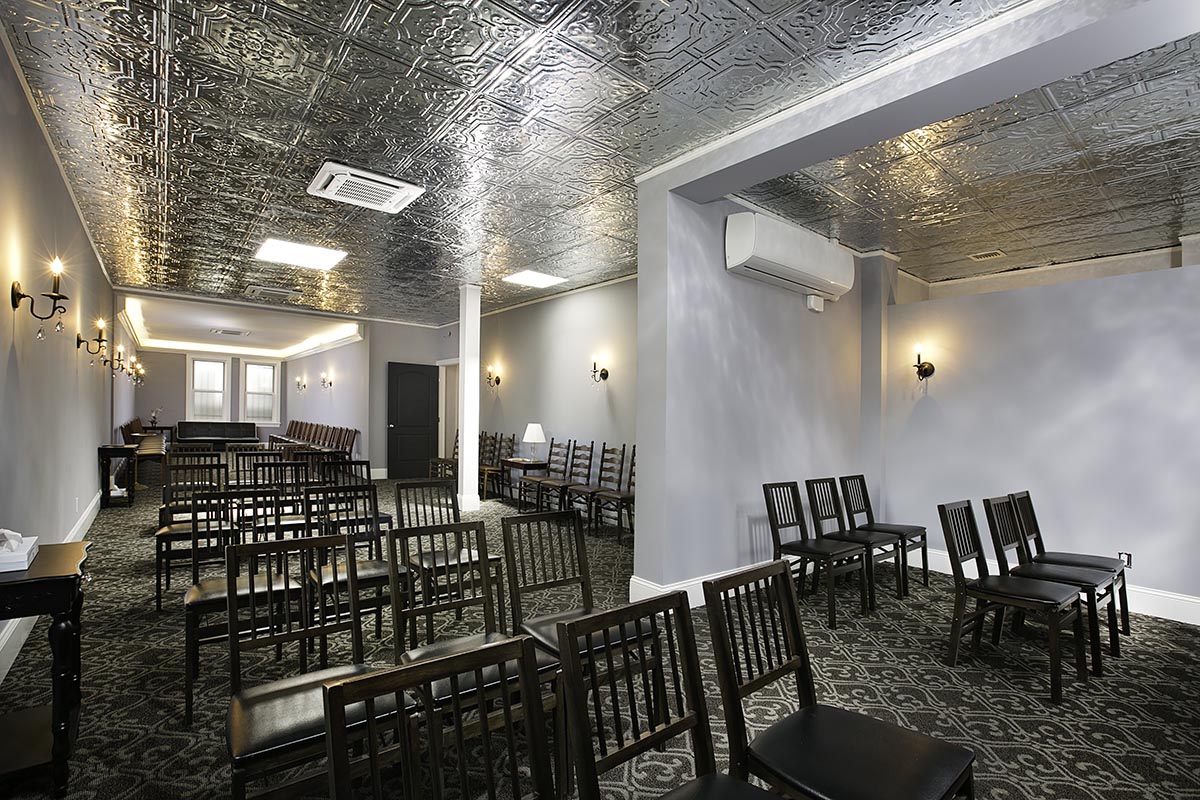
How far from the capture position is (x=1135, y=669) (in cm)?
318

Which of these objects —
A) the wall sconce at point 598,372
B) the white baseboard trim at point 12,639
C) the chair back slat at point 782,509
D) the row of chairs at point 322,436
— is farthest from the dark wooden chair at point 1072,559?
the row of chairs at point 322,436

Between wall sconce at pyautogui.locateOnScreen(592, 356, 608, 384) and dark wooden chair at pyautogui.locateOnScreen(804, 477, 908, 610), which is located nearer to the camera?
dark wooden chair at pyautogui.locateOnScreen(804, 477, 908, 610)

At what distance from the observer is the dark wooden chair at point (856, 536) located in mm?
4059

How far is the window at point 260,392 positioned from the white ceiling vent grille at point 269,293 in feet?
31.4

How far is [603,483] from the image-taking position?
274 inches

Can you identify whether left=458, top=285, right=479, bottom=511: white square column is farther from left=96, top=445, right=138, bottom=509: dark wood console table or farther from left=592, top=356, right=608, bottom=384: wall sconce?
left=96, top=445, right=138, bottom=509: dark wood console table

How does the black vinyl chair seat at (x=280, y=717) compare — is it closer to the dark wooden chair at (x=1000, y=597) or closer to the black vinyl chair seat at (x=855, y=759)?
the black vinyl chair seat at (x=855, y=759)

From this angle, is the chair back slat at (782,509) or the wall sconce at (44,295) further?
the chair back slat at (782,509)

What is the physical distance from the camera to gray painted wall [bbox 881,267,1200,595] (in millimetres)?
4219

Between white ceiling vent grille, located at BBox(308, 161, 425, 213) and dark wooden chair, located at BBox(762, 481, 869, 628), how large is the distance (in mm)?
3352

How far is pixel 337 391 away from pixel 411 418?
2.33 metres

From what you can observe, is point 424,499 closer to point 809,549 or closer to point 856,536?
point 809,549

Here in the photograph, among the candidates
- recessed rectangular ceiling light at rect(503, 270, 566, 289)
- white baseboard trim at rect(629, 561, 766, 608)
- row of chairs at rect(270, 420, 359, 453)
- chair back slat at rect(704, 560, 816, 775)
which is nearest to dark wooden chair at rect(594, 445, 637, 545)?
white baseboard trim at rect(629, 561, 766, 608)

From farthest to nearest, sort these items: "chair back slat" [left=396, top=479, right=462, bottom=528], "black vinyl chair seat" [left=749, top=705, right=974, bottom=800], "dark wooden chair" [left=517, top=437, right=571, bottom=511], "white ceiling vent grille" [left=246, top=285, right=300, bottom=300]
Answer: "white ceiling vent grille" [left=246, top=285, right=300, bottom=300], "dark wooden chair" [left=517, top=437, right=571, bottom=511], "chair back slat" [left=396, top=479, right=462, bottom=528], "black vinyl chair seat" [left=749, top=705, right=974, bottom=800]
